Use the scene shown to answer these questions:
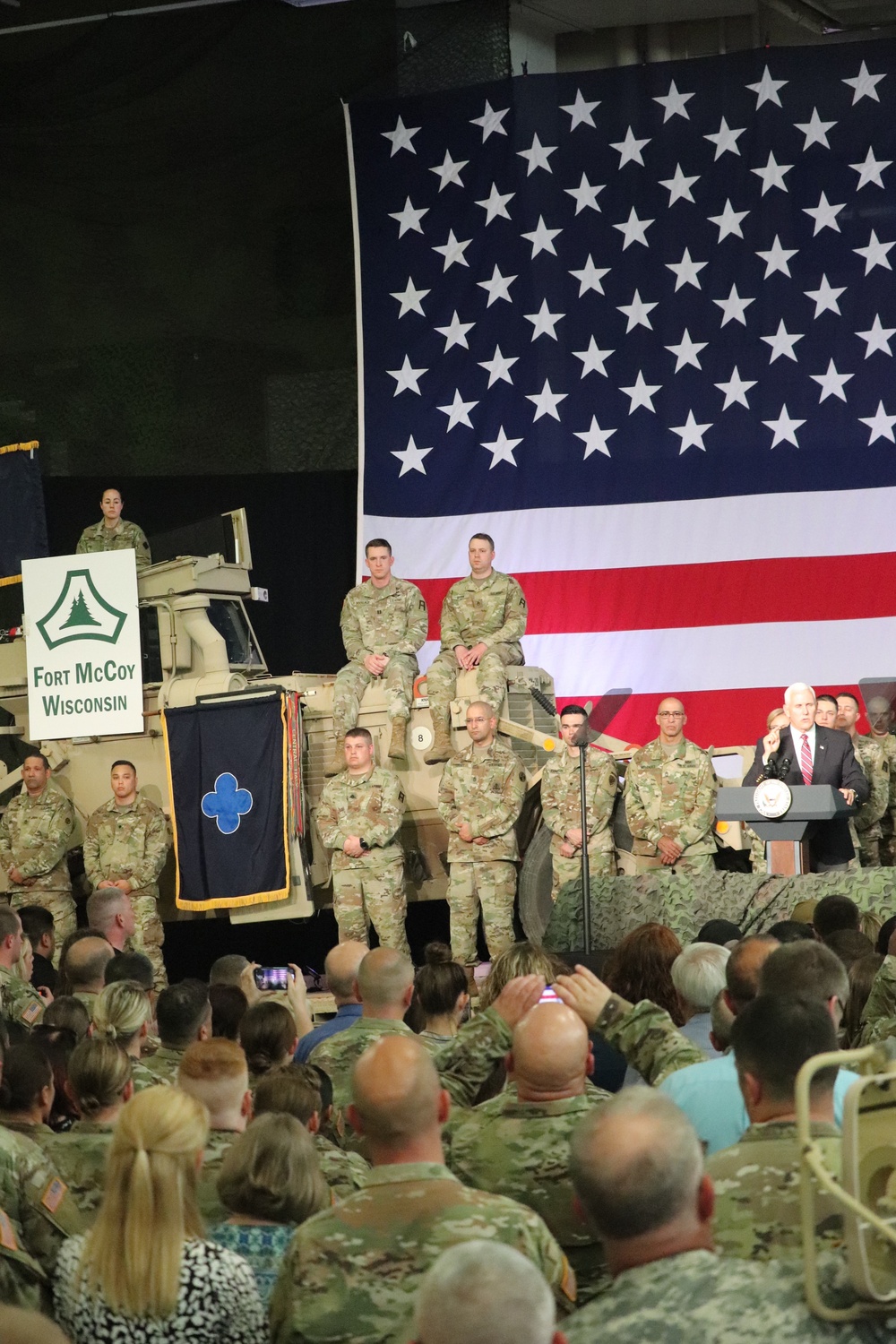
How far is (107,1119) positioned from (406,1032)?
2.96 ft

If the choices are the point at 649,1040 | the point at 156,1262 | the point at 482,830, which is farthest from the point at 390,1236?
the point at 482,830

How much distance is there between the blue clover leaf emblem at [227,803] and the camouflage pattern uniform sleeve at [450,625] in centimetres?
172

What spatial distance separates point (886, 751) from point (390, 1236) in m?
9.45

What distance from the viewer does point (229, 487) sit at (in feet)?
51.0

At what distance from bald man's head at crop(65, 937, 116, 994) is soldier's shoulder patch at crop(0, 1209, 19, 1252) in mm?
2920

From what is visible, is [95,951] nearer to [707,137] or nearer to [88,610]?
[88,610]

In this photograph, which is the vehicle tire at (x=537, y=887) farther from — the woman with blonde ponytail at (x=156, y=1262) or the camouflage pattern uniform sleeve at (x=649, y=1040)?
the woman with blonde ponytail at (x=156, y=1262)

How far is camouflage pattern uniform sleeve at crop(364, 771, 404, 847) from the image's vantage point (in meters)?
10.8

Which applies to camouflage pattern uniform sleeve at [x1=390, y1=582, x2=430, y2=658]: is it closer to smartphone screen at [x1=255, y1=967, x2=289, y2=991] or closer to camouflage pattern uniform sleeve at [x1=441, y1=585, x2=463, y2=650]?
camouflage pattern uniform sleeve at [x1=441, y1=585, x2=463, y2=650]

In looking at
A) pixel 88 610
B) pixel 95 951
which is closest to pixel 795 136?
Result: pixel 88 610

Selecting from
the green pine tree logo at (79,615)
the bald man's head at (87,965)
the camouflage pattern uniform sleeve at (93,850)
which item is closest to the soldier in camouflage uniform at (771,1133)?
the bald man's head at (87,965)

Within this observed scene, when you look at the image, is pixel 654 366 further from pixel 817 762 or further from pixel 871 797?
pixel 817 762

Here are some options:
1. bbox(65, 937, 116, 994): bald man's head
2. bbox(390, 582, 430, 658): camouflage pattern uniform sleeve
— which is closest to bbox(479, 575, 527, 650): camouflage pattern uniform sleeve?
bbox(390, 582, 430, 658): camouflage pattern uniform sleeve

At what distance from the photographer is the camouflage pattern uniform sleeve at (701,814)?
9.97 meters
